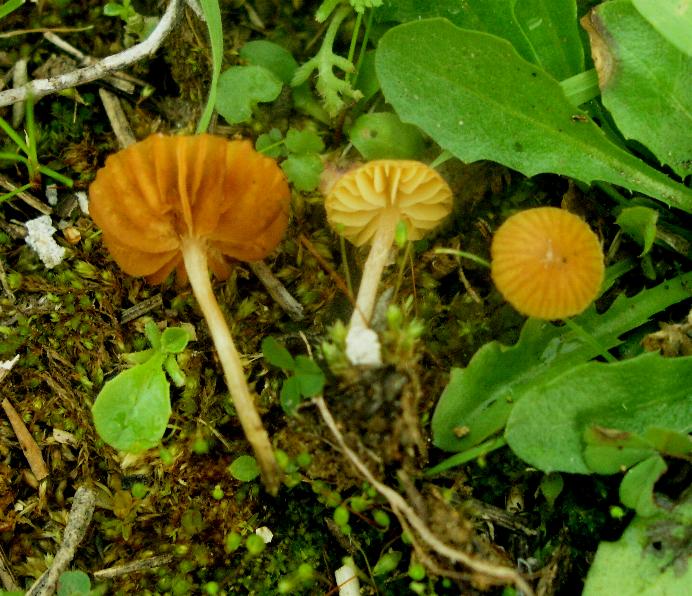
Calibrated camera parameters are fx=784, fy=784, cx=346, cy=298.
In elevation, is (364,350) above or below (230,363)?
above

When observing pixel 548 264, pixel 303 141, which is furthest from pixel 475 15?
pixel 548 264

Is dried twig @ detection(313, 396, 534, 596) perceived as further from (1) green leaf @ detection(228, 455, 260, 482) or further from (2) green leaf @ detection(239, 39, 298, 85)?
(2) green leaf @ detection(239, 39, 298, 85)

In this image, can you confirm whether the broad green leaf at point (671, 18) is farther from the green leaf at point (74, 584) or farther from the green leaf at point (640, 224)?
the green leaf at point (74, 584)


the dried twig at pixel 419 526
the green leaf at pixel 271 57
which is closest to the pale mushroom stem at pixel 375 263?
the dried twig at pixel 419 526

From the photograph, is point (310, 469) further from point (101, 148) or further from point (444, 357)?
point (101, 148)

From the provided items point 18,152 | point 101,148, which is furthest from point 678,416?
point 18,152

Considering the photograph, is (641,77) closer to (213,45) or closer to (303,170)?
(303,170)
